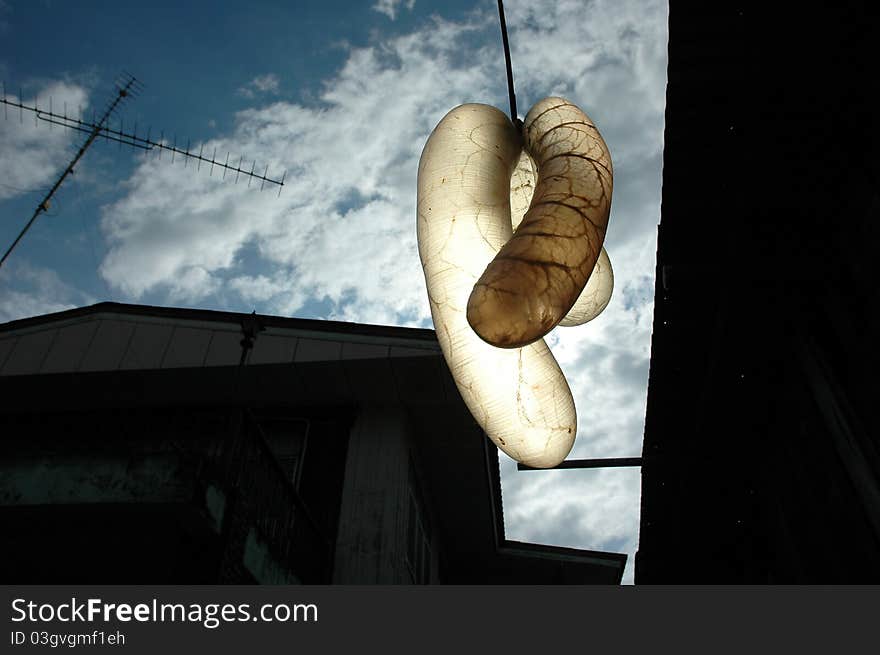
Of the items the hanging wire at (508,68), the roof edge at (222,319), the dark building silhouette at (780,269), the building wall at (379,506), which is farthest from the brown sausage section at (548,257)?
the building wall at (379,506)

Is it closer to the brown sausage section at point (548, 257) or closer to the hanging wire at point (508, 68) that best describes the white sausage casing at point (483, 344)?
the brown sausage section at point (548, 257)

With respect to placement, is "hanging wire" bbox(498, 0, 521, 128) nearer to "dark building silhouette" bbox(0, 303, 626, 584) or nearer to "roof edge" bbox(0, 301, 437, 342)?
"dark building silhouette" bbox(0, 303, 626, 584)

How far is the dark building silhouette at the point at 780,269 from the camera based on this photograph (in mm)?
1929

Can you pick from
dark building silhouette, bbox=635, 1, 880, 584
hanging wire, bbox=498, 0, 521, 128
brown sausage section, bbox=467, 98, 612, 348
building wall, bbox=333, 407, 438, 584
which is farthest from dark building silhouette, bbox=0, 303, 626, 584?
brown sausage section, bbox=467, 98, 612, 348

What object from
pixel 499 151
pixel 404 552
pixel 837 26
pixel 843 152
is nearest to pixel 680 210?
pixel 843 152

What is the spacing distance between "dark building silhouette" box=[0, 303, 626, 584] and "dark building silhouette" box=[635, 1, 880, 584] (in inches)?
119

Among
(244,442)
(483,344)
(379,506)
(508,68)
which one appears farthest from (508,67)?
(379,506)

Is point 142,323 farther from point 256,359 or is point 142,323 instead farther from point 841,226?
point 841,226

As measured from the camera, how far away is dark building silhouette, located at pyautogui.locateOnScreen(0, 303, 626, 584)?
13.1ft

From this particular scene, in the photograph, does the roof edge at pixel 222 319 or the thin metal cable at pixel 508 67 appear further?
the roof edge at pixel 222 319

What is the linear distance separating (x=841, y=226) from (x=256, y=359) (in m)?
5.99

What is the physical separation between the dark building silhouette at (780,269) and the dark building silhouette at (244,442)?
303 cm

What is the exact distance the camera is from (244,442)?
15.6 feet

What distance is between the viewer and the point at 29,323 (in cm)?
823
